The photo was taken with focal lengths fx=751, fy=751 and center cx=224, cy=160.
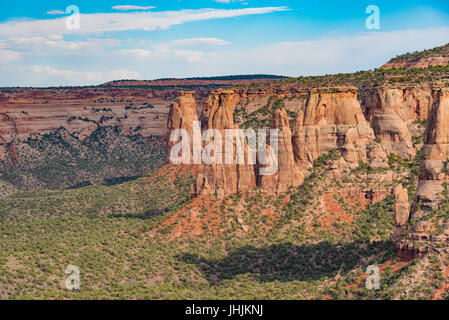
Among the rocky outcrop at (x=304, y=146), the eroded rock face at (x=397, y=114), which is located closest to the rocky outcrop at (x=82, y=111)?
the rocky outcrop at (x=304, y=146)

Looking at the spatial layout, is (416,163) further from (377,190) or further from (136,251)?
(136,251)

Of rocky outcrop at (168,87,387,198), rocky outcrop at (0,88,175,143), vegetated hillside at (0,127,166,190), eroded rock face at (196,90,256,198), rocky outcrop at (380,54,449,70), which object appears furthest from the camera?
rocky outcrop at (0,88,175,143)

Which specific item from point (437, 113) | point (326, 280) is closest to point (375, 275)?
point (326, 280)

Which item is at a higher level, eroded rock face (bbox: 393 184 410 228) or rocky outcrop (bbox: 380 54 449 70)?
rocky outcrop (bbox: 380 54 449 70)

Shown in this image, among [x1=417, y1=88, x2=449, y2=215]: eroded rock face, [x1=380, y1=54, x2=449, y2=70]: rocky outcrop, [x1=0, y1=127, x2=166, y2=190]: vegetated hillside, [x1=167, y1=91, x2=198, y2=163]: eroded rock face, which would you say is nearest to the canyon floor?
[x1=417, y1=88, x2=449, y2=215]: eroded rock face

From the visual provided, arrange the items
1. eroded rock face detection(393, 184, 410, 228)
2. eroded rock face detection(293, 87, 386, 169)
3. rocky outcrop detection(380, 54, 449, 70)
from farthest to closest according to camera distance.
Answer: rocky outcrop detection(380, 54, 449, 70) < eroded rock face detection(293, 87, 386, 169) < eroded rock face detection(393, 184, 410, 228)

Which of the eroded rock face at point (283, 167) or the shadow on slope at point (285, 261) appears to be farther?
the eroded rock face at point (283, 167)

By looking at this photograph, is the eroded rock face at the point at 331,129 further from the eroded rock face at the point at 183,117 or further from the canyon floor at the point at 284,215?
the eroded rock face at the point at 183,117

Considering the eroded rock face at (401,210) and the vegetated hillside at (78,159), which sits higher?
the eroded rock face at (401,210)

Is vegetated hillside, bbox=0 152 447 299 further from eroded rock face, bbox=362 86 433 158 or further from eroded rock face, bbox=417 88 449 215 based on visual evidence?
eroded rock face, bbox=417 88 449 215

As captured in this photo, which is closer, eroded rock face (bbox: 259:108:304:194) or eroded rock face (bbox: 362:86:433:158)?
eroded rock face (bbox: 259:108:304:194)

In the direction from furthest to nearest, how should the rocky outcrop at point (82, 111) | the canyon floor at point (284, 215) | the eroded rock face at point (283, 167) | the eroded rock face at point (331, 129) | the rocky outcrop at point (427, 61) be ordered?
the rocky outcrop at point (82, 111) → the rocky outcrop at point (427, 61) → the eroded rock face at point (331, 129) → the eroded rock face at point (283, 167) → the canyon floor at point (284, 215)
